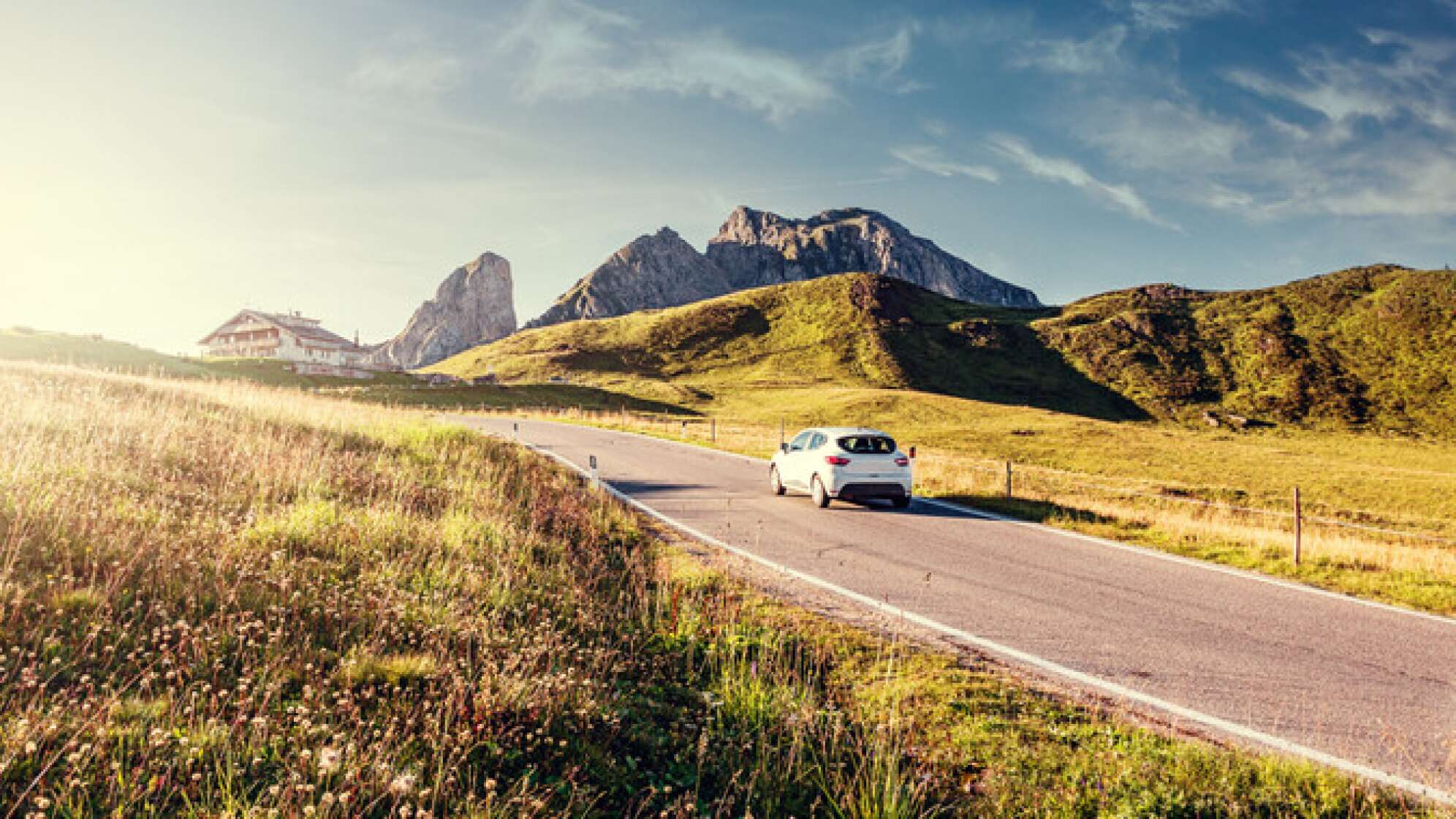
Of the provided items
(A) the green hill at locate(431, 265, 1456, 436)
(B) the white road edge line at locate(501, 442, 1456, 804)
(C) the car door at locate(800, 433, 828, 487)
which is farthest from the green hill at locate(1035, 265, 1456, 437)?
(B) the white road edge line at locate(501, 442, 1456, 804)

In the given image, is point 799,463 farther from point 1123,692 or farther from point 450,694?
point 450,694

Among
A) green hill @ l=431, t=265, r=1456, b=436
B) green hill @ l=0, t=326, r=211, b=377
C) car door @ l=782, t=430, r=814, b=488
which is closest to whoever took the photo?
car door @ l=782, t=430, r=814, b=488

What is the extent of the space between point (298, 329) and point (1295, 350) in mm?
174073

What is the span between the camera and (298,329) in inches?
4353

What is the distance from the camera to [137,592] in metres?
4.80

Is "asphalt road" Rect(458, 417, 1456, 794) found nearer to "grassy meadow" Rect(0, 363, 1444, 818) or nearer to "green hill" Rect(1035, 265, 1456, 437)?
"grassy meadow" Rect(0, 363, 1444, 818)

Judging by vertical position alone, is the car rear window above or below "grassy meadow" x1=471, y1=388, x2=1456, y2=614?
above

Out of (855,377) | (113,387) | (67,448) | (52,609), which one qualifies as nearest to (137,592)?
(52,609)

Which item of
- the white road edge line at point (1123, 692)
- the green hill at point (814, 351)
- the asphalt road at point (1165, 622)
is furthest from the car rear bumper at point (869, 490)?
the green hill at point (814, 351)

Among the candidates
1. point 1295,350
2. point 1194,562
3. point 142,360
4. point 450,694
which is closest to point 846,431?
point 1194,562

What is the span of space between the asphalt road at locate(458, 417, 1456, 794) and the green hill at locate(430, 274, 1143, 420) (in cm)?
8244

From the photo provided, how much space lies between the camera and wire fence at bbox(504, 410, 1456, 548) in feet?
51.0

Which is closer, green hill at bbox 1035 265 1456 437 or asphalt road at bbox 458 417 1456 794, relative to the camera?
asphalt road at bbox 458 417 1456 794

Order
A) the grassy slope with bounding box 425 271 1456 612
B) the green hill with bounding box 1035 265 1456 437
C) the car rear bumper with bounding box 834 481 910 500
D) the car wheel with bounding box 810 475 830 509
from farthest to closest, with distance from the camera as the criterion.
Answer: the green hill with bounding box 1035 265 1456 437, the car wheel with bounding box 810 475 830 509, the car rear bumper with bounding box 834 481 910 500, the grassy slope with bounding box 425 271 1456 612
